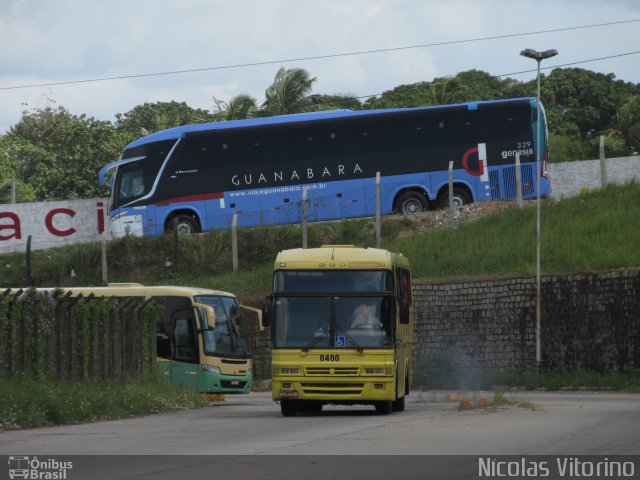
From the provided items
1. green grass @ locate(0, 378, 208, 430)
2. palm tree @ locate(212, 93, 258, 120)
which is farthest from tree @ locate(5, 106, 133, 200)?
green grass @ locate(0, 378, 208, 430)

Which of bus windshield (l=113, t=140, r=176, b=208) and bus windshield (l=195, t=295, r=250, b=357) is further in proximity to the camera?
bus windshield (l=113, t=140, r=176, b=208)

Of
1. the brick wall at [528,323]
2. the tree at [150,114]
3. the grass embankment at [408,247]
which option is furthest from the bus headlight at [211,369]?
the tree at [150,114]

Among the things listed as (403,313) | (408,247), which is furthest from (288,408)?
(408,247)

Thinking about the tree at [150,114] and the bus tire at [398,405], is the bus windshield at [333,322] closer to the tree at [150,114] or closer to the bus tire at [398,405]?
the bus tire at [398,405]

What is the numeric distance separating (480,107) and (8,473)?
38.0 meters

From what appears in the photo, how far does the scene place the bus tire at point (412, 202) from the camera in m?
49.2

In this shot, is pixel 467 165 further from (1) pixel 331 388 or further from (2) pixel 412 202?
(1) pixel 331 388

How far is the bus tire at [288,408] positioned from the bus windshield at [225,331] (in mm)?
9062

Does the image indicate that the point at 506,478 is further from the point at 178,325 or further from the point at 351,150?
the point at 351,150

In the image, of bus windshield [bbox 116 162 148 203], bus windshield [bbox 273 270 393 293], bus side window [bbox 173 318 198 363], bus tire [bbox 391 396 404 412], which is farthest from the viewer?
bus windshield [bbox 116 162 148 203]

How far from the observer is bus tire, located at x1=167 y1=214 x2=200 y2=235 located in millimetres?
50156

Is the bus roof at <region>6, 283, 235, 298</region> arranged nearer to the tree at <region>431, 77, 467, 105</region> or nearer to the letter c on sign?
the letter c on sign

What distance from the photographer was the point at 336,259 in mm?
24891

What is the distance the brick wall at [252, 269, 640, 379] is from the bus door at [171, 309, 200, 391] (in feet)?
34.1
